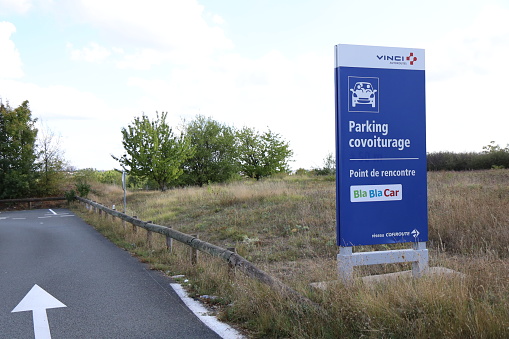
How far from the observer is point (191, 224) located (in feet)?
51.7

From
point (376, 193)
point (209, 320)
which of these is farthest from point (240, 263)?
point (376, 193)

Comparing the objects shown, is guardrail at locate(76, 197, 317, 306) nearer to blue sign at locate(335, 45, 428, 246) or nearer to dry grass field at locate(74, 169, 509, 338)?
dry grass field at locate(74, 169, 509, 338)

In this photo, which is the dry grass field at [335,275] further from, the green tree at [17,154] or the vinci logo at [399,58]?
the green tree at [17,154]

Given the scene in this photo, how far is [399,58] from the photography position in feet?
19.9

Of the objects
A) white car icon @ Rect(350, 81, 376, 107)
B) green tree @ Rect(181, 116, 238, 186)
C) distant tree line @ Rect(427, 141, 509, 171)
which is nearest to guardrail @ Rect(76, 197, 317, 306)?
white car icon @ Rect(350, 81, 376, 107)

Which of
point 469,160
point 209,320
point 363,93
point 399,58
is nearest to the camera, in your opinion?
point 209,320

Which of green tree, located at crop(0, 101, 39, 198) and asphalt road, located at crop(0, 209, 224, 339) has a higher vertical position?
green tree, located at crop(0, 101, 39, 198)

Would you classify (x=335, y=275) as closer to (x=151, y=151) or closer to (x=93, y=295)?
(x=93, y=295)

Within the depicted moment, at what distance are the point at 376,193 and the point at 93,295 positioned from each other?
4399 mm

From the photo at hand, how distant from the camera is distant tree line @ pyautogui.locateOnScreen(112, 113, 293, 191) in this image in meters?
38.7

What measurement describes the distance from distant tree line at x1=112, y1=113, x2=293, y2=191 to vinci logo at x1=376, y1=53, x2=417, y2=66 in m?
33.4

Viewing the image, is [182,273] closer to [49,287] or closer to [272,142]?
[49,287]

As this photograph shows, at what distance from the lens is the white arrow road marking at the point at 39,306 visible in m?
5.08

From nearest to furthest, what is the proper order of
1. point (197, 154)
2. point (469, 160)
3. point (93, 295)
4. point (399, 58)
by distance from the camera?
1. point (399, 58)
2. point (93, 295)
3. point (469, 160)
4. point (197, 154)
